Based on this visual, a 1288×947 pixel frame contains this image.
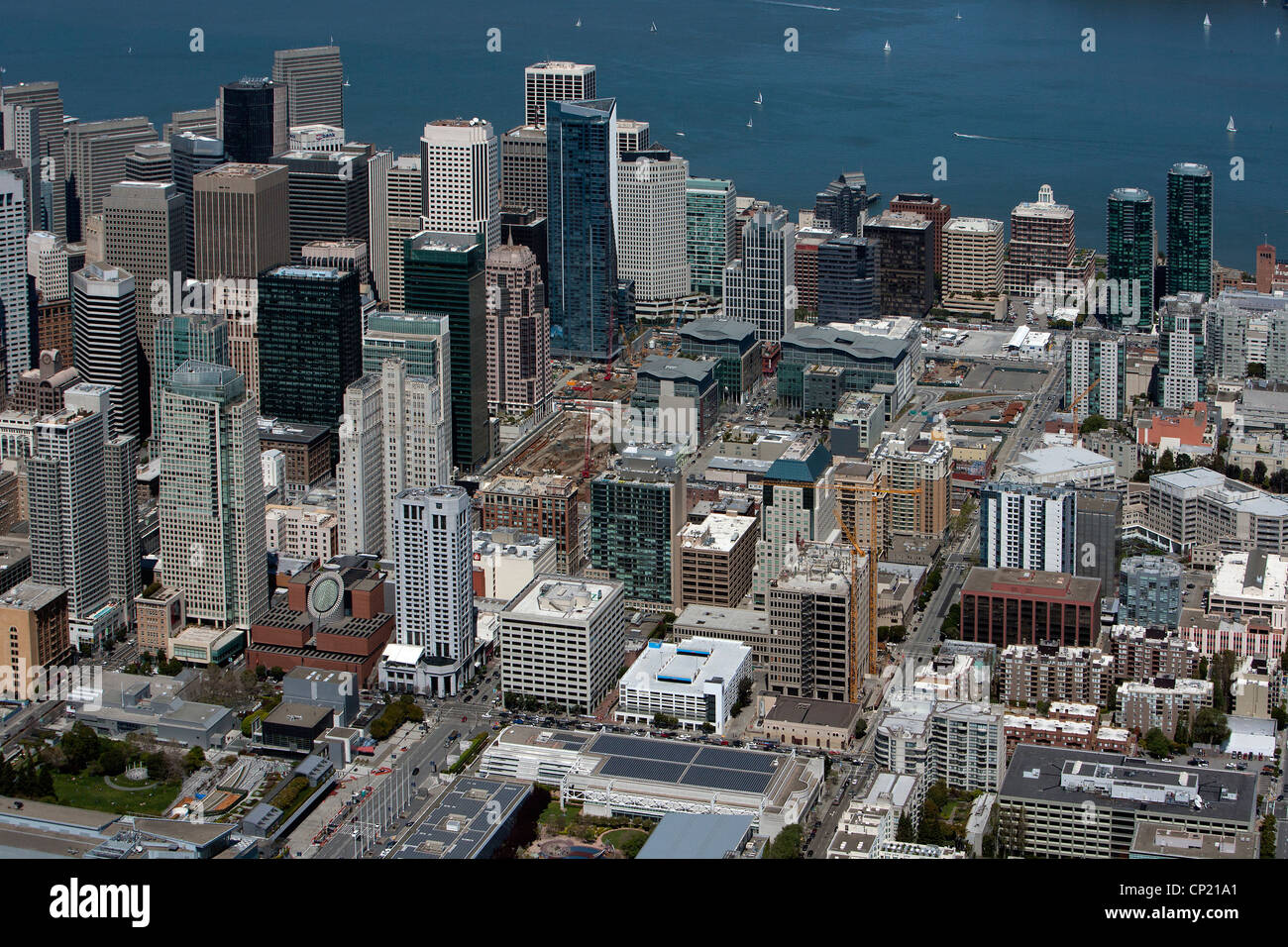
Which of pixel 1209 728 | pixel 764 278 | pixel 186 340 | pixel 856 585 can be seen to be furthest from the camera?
pixel 764 278

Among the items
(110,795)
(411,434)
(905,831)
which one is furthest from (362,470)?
(905,831)

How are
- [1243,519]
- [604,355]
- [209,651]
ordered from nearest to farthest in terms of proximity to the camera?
[209,651], [1243,519], [604,355]

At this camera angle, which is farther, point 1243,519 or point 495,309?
point 495,309

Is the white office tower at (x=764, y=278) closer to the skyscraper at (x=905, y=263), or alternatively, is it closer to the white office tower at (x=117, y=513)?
the skyscraper at (x=905, y=263)

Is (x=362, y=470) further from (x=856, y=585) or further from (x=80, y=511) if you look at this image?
(x=856, y=585)

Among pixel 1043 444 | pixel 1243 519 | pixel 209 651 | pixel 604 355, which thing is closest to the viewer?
pixel 209 651

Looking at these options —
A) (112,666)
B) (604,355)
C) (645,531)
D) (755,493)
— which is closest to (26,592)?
(112,666)
